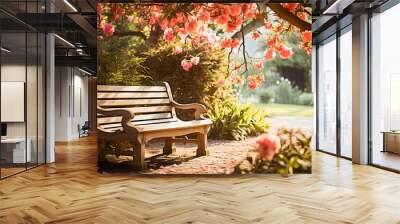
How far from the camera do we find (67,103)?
13.2 metres

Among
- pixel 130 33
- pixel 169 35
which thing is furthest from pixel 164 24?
pixel 130 33

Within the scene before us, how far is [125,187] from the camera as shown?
512 centimetres

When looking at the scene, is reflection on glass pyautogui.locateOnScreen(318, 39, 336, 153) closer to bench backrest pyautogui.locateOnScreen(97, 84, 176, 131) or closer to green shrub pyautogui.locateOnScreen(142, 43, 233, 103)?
green shrub pyautogui.locateOnScreen(142, 43, 233, 103)

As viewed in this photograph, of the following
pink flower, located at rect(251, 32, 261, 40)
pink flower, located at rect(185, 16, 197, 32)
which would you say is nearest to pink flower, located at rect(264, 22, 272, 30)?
pink flower, located at rect(251, 32, 261, 40)

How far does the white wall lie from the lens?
13.0 meters

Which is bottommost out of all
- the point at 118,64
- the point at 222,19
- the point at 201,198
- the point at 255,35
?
the point at 201,198

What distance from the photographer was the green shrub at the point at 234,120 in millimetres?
6039

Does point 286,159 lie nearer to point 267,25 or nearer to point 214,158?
point 214,158

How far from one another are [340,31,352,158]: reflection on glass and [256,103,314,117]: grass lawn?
197 cm

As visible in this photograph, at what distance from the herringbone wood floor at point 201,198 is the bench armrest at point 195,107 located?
893 mm

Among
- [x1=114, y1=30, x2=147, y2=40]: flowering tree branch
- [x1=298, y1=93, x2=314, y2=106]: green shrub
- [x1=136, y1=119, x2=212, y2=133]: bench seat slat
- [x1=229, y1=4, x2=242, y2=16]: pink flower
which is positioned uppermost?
[x1=229, y1=4, x2=242, y2=16]: pink flower

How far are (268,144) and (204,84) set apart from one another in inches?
48.8

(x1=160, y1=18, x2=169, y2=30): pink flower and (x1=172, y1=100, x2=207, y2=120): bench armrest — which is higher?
(x1=160, y1=18, x2=169, y2=30): pink flower

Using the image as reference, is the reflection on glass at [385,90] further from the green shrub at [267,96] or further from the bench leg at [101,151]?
the bench leg at [101,151]
